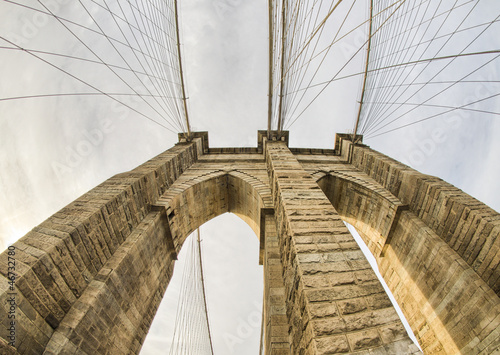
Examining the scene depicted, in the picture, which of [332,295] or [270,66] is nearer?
[332,295]

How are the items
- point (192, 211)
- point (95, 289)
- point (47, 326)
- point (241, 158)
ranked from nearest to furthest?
point (47, 326) < point (95, 289) < point (192, 211) < point (241, 158)

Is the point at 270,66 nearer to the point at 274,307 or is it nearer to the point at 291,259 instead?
the point at 291,259

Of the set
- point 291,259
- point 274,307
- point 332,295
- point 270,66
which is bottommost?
point 274,307

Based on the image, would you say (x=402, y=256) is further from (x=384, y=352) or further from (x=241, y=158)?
(x=241, y=158)

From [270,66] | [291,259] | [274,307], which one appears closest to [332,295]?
[291,259]

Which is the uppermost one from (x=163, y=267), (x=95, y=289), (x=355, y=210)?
(x=95, y=289)

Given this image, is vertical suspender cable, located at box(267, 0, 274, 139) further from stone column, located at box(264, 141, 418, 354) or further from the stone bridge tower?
stone column, located at box(264, 141, 418, 354)

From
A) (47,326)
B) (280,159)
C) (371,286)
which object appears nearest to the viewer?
(371,286)

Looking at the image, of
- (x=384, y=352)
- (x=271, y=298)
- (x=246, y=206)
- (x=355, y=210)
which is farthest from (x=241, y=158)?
(x=384, y=352)
